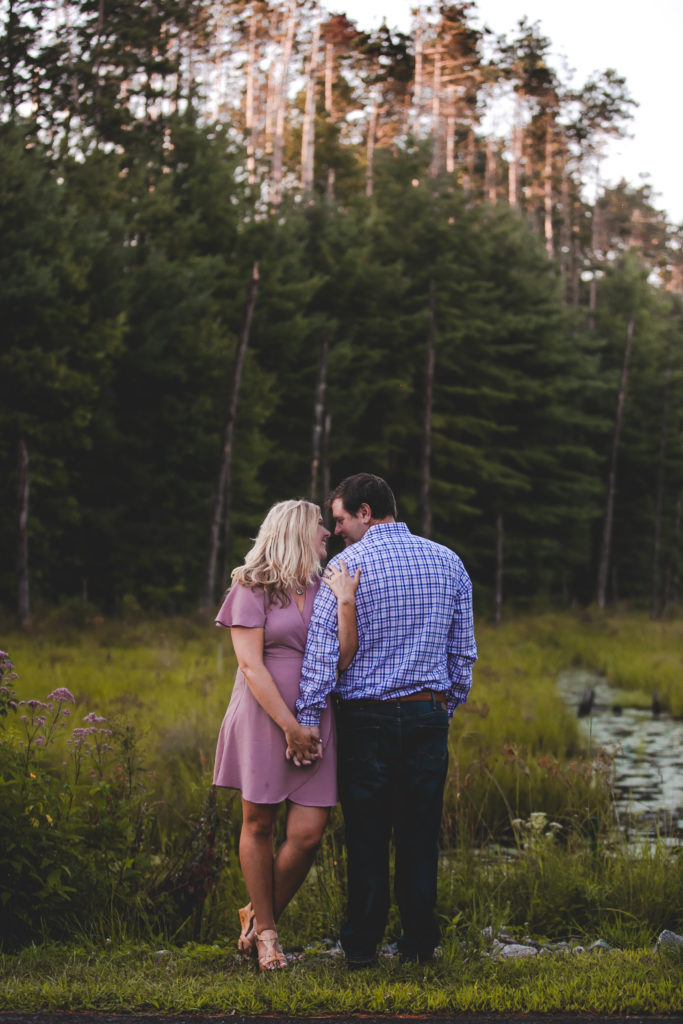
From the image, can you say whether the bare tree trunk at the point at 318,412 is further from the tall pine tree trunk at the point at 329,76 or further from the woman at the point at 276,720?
the woman at the point at 276,720

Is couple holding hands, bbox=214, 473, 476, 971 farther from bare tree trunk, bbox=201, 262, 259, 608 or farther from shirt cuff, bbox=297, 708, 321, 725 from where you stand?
bare tree trunk, bbox=201, 262, 259, 608

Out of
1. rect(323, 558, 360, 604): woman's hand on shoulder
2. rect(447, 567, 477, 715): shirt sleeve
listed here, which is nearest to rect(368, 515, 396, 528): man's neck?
rect(323, 558, 360, 604): woman's hand on shoulder

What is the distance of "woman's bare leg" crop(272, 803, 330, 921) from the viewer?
17.3ft

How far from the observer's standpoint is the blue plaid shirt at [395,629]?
204 inches

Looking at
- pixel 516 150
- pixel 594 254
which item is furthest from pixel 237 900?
pixel 594 254

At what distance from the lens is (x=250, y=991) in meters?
4.83

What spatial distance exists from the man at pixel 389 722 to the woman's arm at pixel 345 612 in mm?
36

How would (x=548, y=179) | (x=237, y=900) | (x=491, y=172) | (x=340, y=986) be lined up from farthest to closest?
(x=491, y=172), (x=548, y=179), (x=237, y=900), (x=340, y=986)

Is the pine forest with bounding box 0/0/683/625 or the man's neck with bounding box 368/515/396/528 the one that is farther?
the pine forest with bounding box 0/0/683/625

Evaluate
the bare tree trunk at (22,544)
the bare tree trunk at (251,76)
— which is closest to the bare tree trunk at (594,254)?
the bare tree trunk at (251,76)

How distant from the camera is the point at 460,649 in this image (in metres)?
5.49

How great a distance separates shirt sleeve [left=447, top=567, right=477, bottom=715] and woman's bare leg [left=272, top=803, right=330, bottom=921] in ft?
2.72

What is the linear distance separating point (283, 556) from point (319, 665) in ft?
1.75

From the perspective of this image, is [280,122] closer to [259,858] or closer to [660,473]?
[660,473]
